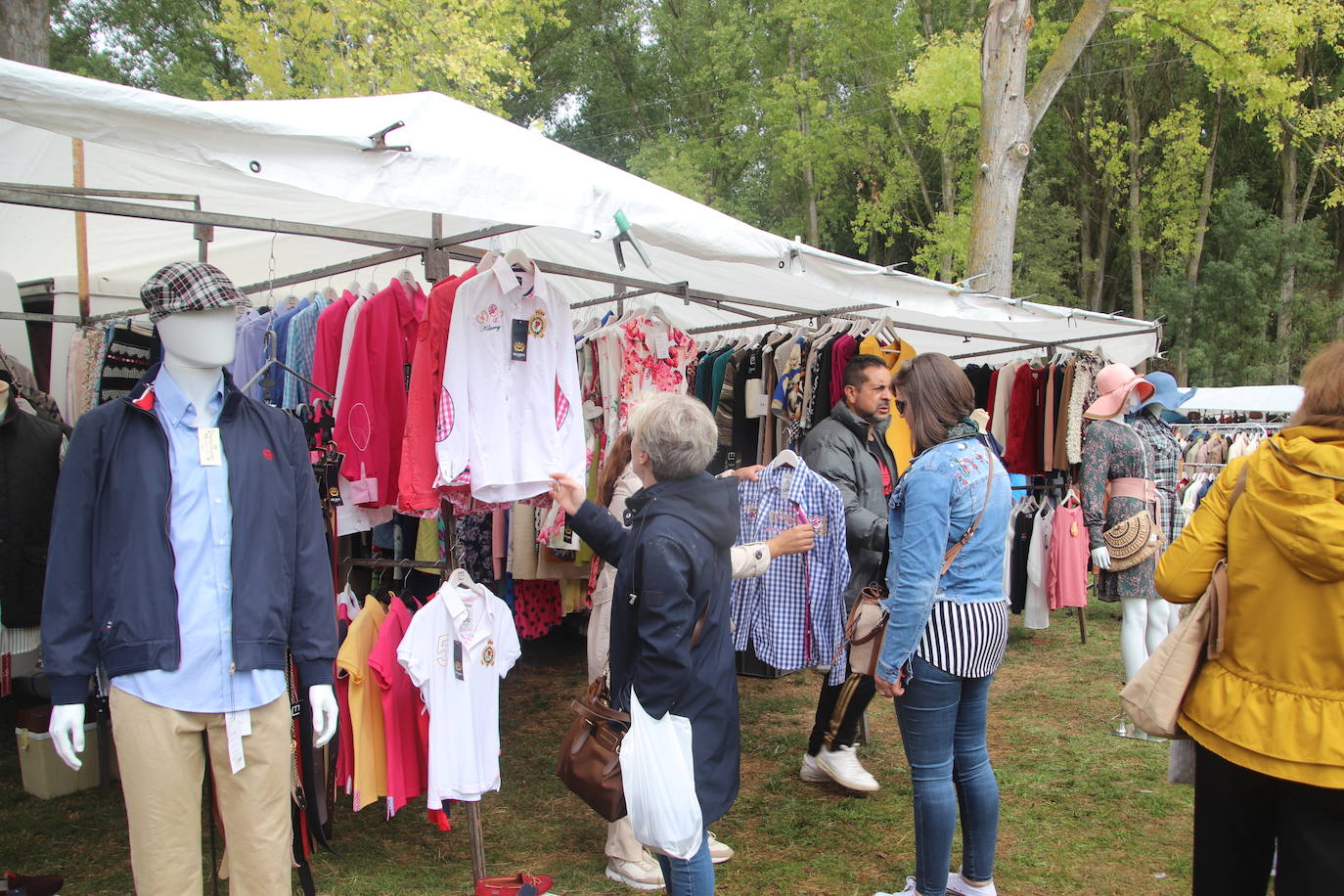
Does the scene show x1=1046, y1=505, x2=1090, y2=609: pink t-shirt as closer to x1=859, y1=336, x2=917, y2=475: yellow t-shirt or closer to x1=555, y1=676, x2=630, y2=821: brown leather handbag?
x1=859, y1=336, x2=917, y2=475: yellow t-shirt

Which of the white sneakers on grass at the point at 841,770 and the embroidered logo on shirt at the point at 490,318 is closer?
the embroidered logo on shirt at the point at 490,318

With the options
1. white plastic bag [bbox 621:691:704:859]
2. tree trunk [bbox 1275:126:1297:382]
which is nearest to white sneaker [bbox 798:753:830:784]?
white plastic bag [bbox 621:691:704:859]

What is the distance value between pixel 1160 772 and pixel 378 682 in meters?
3.98

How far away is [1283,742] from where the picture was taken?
1926 millimetres

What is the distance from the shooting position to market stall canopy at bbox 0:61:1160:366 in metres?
2.20

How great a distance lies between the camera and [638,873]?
333cm

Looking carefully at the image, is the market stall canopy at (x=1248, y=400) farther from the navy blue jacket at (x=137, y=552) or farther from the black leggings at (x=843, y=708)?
the navy blue jacket at (x=137, y=552)

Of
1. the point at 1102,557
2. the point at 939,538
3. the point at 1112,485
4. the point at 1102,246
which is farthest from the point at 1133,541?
the point at 1102,246

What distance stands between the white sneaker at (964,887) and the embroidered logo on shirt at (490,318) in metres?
2.53

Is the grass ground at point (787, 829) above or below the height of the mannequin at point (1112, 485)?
below

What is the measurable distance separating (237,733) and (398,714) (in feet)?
3.86

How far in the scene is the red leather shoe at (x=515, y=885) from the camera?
308 centimetres

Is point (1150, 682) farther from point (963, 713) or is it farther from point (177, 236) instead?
point (177, 236)

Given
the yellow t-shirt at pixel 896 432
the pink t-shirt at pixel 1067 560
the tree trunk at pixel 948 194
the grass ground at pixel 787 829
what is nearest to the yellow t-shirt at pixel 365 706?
the grass ground at pixel 787 829
